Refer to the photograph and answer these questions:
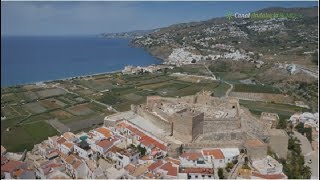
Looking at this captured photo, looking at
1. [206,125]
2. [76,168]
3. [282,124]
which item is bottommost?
[282,124]

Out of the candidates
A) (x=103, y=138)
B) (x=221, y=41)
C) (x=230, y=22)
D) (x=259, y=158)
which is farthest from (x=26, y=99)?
(x=230, y=22)

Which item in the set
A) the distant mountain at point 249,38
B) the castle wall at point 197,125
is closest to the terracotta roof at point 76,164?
the castle wall at point 197,125

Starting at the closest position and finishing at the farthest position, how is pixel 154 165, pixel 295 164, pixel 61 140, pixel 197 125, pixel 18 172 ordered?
pixel 18 172 → pixel 154 165 → pixel 295 164 → pixel 197 125 → pixel 61 140

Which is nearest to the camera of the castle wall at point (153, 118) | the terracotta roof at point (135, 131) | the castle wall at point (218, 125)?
the castle wall at point (218, 125)

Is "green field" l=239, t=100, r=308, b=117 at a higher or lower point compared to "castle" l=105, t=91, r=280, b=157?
lower

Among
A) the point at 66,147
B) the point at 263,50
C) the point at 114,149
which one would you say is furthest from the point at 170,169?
the point at 263,50

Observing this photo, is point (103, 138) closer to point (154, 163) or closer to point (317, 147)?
point (154, 163)

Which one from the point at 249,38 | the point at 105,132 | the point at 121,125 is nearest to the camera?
the point at 105,132

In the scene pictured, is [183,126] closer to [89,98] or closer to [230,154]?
[230,154]

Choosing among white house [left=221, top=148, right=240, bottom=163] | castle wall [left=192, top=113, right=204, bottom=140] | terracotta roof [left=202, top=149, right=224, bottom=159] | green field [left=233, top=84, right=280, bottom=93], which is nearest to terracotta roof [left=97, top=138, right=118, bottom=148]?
castle wall [left=192, top=113, right=204, bottom=140]

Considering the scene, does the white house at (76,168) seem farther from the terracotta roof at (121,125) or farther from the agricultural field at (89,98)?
the agricultural field at (89,98)

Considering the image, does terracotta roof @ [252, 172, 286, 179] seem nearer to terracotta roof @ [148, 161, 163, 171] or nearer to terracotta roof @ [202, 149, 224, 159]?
terracotta roof @ [202, 149, 224, 159]
